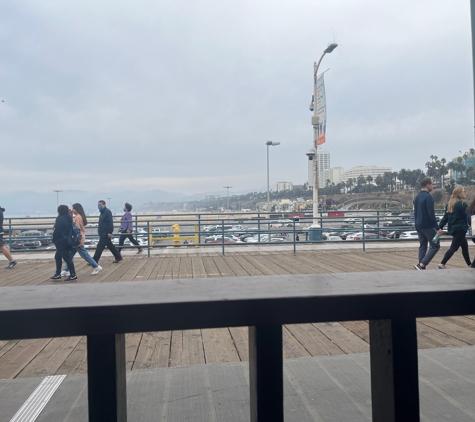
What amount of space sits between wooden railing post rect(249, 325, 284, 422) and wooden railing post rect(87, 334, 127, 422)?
0.43m

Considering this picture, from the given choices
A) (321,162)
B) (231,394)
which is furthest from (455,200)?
(321,162)

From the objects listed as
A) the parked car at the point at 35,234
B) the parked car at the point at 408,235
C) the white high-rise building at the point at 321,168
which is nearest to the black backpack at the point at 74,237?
the parked car at the point at 35,234

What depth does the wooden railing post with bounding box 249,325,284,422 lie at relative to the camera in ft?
4.51

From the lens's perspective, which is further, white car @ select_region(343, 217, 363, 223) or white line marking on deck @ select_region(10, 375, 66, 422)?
white car @ select_region(343, 217, 363, 223)

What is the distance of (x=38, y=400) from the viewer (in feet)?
8.96

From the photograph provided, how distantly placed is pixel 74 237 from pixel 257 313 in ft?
23.7

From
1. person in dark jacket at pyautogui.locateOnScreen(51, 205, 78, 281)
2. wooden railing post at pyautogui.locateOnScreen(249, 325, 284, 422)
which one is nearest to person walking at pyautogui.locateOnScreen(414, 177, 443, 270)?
person in dark jacket at pyautogui.locateOnScreen(51, 205, 78, 281)

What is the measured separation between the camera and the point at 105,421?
1.31 m

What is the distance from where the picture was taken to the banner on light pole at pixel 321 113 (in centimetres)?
1512

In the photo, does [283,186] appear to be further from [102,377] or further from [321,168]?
[102,377]

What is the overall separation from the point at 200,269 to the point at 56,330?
8102 millimetres

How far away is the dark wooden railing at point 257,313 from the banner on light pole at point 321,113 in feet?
46.5

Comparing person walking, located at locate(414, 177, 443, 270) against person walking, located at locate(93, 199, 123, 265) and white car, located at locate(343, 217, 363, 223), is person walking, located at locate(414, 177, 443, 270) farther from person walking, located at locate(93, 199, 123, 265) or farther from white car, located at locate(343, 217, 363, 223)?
person walking, located at locate(93, 199, 123, 265)

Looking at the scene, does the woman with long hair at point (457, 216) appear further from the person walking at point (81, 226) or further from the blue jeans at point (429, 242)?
the person walking at point (81, 226)
